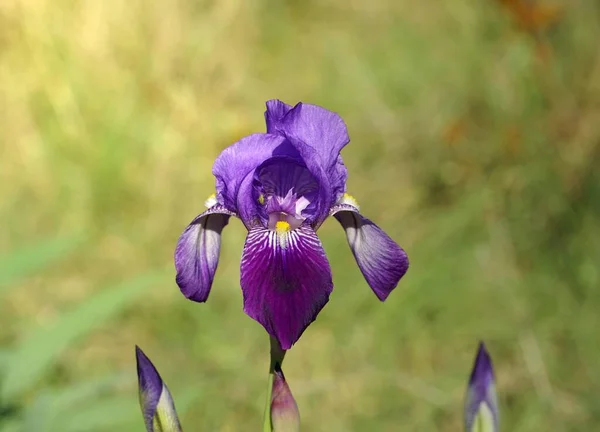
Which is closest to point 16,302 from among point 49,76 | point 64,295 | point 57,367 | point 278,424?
point 64,295

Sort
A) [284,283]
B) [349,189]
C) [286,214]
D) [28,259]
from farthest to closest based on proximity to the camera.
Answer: [349,189] → [28,259] → [286,214] → [284,283]

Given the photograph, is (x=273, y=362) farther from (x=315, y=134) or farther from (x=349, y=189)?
(x=349, y=189)

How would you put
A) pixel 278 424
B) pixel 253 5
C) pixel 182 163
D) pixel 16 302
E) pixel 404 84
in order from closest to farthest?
pixel 278 424 < pixel 16 302 < pixel 182 163 < pixel 404 84 < pixel 253 5

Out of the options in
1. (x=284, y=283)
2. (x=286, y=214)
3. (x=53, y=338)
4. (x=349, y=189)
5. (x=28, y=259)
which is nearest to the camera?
(x=284, y=283)

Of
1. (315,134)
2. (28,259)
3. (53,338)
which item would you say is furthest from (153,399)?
(28,259)

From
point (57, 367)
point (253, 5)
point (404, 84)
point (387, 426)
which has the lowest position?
point (387, 426)

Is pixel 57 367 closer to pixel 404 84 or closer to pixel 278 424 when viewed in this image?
pixel 278 424

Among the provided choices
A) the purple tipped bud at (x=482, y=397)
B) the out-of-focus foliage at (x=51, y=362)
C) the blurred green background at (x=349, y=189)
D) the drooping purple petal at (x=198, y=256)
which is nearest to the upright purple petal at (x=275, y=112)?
the drooping purple petal at (x=198, y=256)

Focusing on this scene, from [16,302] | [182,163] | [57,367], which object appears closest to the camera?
[57,367]
